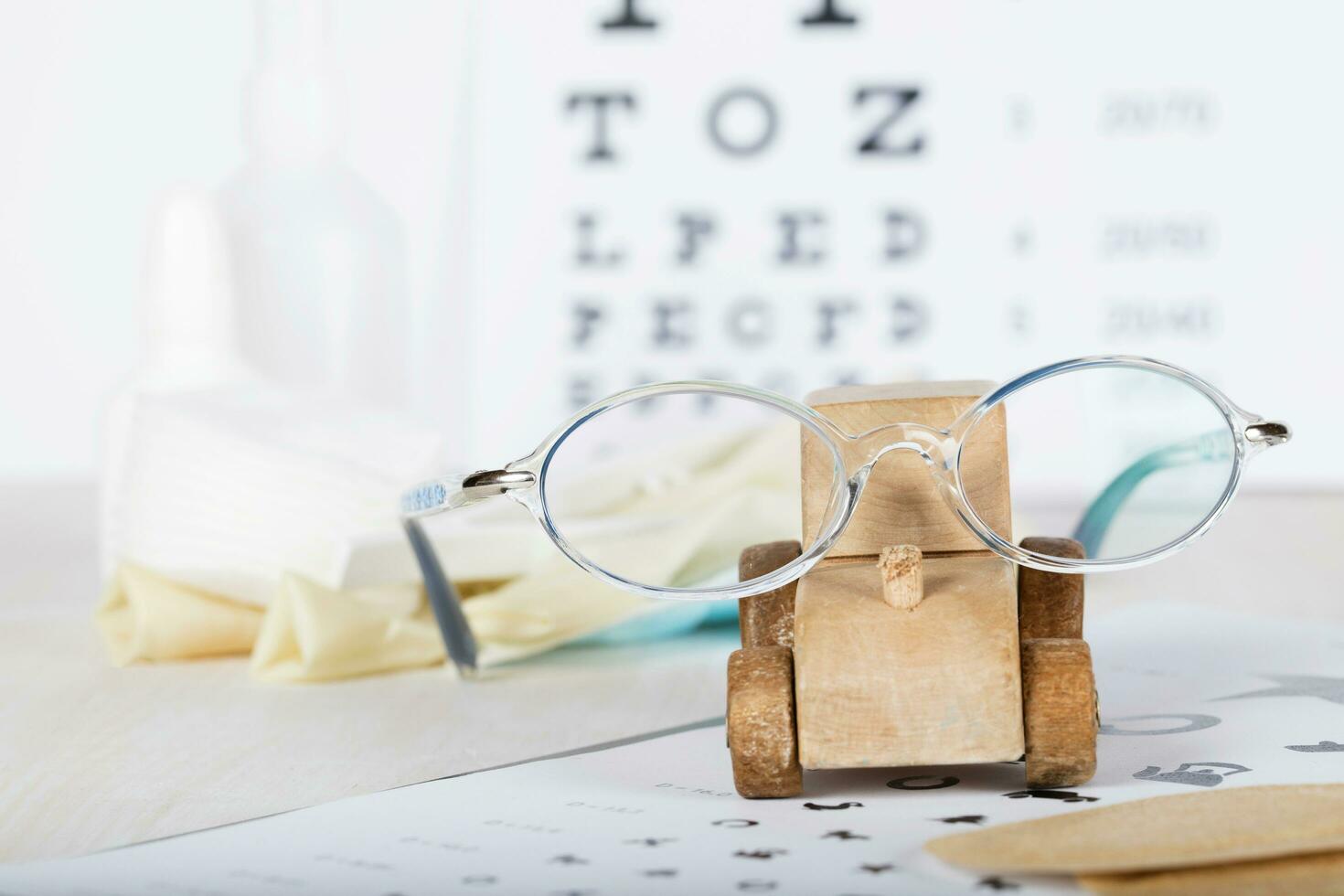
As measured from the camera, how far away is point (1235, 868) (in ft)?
0.61

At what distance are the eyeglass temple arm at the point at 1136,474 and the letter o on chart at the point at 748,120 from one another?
426 mm

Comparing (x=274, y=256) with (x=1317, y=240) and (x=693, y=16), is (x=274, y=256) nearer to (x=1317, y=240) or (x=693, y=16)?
(x=693, y=16)

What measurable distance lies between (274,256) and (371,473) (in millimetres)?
199

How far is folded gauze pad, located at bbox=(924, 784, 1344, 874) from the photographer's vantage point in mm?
186

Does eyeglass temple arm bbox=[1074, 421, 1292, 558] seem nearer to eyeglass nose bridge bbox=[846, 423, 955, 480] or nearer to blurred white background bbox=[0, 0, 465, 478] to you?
eyeglass nose bridge bbox=[846, 423, 955, 480]

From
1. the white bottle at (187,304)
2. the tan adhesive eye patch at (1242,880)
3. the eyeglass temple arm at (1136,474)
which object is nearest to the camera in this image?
the tan adhesive eye patch at (1242,880)

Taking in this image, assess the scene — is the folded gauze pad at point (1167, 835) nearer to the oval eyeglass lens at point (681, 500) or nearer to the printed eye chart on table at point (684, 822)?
the printed eye chart on table at point (684, 822)

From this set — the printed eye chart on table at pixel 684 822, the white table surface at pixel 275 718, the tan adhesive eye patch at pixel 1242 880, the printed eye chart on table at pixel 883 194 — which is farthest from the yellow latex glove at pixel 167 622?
the printed eye chart on table at pixel 883 194

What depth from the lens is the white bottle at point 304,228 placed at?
0.57 meters

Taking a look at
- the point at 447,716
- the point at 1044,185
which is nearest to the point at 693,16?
the point at 1044,185

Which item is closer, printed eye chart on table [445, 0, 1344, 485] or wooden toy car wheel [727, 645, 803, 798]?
wooden toy car wheel [727, 645, 803, 798]

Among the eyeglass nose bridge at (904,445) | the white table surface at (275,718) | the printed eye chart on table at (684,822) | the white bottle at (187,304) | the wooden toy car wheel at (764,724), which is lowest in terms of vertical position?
the white table surface at (275,718)

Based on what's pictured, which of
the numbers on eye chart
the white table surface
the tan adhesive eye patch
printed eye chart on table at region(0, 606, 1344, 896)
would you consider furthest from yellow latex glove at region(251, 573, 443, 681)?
the numbers on eye chart

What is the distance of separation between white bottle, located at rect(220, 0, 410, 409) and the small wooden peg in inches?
14.6
